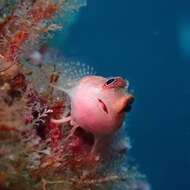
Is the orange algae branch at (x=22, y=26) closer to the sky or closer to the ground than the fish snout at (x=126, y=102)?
closer to the sky

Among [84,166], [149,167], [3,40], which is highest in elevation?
[3,40]

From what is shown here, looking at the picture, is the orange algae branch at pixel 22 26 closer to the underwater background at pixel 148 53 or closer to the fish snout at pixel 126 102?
the fish snout at pixel 126 102

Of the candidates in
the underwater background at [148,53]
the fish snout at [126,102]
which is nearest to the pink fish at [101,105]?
the fish snout at [126,102]

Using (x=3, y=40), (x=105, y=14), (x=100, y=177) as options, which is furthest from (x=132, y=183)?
(x=105, y=14)


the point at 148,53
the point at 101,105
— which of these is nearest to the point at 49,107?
the point at 101,105

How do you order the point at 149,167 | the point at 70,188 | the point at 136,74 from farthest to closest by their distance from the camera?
the point at 149,167, the point at 136,74, the point at 70,188

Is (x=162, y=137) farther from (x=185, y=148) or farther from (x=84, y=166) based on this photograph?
(x=84, y=166)

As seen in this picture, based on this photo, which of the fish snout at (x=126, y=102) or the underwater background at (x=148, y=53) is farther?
the underwater background at (x=148, y=53)
